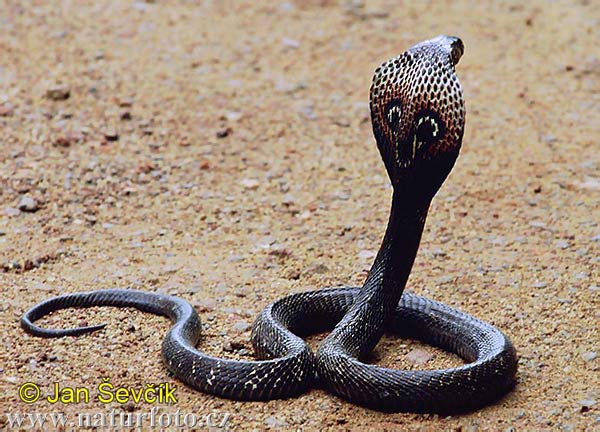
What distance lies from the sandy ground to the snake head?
100cm

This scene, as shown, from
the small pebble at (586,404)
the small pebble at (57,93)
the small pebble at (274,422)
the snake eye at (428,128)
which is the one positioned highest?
the snake eye at (428,128)

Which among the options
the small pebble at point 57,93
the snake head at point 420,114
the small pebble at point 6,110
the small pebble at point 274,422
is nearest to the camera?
the small pebble at point 274,422

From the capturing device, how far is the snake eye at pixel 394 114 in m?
4.63

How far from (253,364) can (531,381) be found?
1286 mm

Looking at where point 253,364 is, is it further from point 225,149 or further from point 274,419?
point 225,149

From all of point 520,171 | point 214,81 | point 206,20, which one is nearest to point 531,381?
point 520,171

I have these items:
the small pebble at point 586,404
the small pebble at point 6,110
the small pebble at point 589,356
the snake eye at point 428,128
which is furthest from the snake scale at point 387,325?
the small pebble at point 6,110

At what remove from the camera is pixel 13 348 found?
16.5 ft

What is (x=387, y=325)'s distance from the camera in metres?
5.28

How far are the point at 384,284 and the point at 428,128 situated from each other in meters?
0.87

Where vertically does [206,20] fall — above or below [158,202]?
above

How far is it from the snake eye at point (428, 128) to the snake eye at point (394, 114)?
0.11 metres

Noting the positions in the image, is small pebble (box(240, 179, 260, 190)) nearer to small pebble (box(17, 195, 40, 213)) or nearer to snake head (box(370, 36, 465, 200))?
small pebble (box(17, 195, 40, 213))

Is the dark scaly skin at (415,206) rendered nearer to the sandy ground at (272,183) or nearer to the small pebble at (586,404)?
the sandy ground at (272,183)
